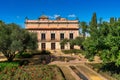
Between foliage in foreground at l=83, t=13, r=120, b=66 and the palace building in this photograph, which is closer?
foliage in foreground at l=83, t=13, r=120, b=66

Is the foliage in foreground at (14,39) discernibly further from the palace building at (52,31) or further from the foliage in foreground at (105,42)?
the palace building at (52,31)

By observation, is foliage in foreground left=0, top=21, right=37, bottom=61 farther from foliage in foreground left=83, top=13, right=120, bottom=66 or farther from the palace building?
the palace building

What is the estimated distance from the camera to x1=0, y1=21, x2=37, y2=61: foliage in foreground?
90.2ft

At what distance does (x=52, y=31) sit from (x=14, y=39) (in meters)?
28.1

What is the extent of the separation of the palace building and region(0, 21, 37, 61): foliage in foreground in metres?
23.5

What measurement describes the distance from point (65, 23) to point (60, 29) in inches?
99.9

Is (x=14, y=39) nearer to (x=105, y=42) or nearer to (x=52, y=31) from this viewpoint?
(x=105, y=42)

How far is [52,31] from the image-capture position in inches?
2200

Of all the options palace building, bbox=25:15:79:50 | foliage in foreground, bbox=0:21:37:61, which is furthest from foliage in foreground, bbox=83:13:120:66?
palace building, bbox=25:15:79:50

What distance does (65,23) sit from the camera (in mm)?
56812

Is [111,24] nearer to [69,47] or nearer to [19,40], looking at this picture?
[19,40]

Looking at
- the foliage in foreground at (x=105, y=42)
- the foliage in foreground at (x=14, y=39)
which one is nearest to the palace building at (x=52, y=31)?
the foliage in foreground at (x=14, y=39)

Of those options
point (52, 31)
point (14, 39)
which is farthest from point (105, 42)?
point (52, 31)

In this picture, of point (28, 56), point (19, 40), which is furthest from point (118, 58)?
point (28, 56)
